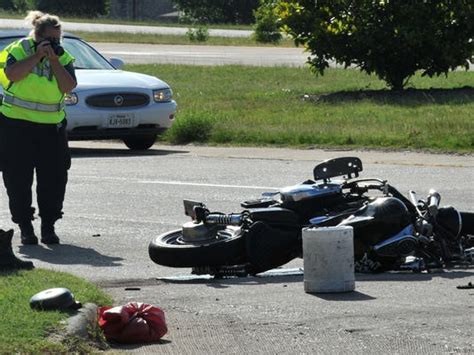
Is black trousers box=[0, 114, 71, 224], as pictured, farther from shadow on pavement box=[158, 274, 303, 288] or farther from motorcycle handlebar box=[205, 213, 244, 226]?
motorcycle handlebar box=[205, 213, 244, 226]

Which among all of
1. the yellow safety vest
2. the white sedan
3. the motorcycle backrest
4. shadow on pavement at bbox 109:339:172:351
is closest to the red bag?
shadow on pavement at bbox 109:339:172:351

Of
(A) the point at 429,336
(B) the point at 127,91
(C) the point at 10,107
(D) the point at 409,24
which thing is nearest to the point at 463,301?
(A) the point at 429,336

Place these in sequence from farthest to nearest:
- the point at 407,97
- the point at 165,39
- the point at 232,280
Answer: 1. the point at 165,39
2. the point at 407,97
3. the point at 232,280

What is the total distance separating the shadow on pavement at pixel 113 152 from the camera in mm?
19297

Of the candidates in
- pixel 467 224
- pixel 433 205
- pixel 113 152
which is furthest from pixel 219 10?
pixel 433 205

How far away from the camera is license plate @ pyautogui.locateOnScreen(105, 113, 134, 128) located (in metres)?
19.1

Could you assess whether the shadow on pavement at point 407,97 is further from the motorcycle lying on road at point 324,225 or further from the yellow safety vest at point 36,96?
the motorcycle lying on road at point 324,225

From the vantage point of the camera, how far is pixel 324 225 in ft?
31.4

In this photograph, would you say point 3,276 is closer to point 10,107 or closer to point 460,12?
point 10,107

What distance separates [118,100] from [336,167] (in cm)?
974

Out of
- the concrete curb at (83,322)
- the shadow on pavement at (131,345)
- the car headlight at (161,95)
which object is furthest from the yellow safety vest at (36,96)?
the car headlight at (161,95)

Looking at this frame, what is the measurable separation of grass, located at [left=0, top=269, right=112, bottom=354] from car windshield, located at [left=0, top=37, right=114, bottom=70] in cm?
1085

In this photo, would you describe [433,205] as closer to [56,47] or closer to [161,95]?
[56,47]

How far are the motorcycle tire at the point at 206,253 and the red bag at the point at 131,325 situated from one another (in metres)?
1.72
